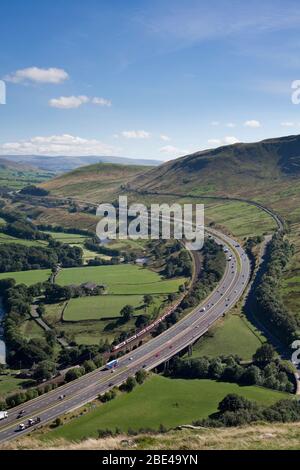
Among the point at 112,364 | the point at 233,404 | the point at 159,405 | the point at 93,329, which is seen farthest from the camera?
the point at 93,329

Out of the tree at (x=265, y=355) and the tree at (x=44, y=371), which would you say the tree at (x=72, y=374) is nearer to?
the tree at (x=44, y=371)

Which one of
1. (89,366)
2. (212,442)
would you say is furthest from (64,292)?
(212,442)

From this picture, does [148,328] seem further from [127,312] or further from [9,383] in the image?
[9,383]

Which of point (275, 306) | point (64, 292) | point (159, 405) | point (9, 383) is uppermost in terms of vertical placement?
point (275, 306)

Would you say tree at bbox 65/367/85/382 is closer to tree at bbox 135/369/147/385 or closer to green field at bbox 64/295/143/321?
tree at bbox 135/369/147/385

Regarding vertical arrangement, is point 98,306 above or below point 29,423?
above
